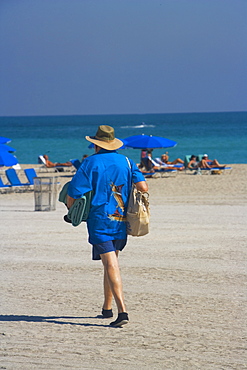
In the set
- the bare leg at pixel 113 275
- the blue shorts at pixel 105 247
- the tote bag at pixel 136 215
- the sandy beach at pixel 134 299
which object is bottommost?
the sandy beach at pixel 134 299

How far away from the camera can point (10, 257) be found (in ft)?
23.0

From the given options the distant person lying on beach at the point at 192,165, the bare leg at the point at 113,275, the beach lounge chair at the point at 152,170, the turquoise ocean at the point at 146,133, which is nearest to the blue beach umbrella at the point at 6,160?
the beach lounge chair at the point at 152,170

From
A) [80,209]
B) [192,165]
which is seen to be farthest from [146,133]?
[80,209]

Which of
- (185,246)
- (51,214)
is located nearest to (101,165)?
(185,246)

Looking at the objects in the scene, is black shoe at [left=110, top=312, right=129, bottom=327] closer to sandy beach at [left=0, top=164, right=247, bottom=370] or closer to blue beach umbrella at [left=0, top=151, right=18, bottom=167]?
sandy beach at [left=0, top=164, right=247, bottom=370]

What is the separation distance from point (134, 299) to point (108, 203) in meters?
1.15

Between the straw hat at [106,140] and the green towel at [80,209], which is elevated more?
the straw hat at [106,140]

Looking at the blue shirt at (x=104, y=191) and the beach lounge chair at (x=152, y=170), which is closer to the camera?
the blue shirt at (x=104, y=191)

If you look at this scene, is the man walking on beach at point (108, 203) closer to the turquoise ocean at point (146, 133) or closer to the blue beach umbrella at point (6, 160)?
the blue beach umbrella at point (6, 160)

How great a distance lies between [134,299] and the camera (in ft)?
16.9

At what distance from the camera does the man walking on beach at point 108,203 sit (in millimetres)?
4316

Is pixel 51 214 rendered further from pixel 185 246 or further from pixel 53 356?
pixel 53 356

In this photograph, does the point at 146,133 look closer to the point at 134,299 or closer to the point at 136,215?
the point at 134,299

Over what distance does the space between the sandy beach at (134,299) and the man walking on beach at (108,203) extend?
0.37 metres
